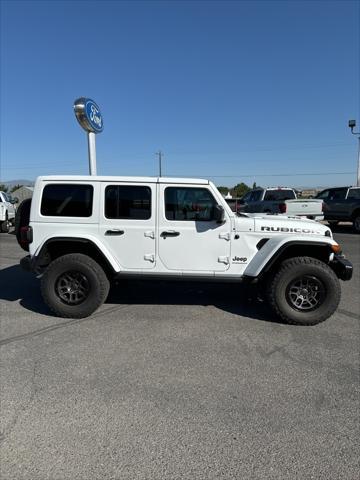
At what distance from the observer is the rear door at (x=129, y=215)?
4.85 m

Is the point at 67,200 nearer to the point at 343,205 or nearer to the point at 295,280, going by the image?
the point at 295,280

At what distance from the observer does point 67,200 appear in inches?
194

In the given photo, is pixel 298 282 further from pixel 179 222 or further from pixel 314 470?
pixel 314 470

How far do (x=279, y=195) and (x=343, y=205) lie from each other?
2612 millimetres

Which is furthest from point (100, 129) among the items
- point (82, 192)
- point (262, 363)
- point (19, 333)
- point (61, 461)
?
point (61, 461)

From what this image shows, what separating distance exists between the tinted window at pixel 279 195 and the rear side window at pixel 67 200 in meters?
12.2

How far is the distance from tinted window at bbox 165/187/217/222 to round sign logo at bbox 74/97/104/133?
5516 mm

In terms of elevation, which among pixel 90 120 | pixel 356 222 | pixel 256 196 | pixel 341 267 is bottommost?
pixel 356 222

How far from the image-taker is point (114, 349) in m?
3.92

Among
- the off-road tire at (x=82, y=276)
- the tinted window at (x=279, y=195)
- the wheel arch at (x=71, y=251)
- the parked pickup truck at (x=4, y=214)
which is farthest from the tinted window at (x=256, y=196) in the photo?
the off-road tire at (x=82, y=276)

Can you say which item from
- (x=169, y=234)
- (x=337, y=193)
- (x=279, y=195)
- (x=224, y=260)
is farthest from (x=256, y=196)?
(x=169, y=234)

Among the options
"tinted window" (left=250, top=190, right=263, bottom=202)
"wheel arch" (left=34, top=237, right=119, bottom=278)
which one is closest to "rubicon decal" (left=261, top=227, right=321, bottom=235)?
"wheel arch" (left=34, top=237, right=119, bottom=278)

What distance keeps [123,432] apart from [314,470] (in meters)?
1.25

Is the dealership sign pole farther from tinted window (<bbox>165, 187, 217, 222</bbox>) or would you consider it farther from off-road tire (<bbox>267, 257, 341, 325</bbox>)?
off-road tire (<bbox>267, 257, 341, 325</bbox>)
